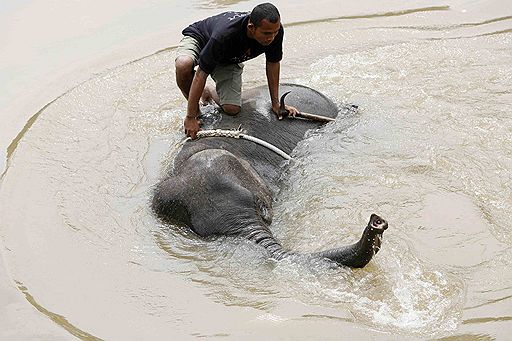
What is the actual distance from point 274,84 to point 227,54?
51 cm

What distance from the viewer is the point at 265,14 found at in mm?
5176

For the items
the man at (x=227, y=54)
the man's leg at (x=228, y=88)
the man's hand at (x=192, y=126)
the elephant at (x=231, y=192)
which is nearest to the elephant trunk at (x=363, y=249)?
the elephant at (x=231, y=192)

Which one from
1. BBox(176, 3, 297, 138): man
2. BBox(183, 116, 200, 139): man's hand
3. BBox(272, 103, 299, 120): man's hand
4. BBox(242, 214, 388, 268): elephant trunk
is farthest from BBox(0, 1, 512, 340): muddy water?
BBox(176, 3, 297, 138): man

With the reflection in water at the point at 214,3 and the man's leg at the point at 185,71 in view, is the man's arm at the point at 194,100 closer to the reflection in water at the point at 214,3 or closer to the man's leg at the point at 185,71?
the man's leg at the point at 185,71

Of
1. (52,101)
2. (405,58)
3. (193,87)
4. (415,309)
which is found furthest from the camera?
(405,58)

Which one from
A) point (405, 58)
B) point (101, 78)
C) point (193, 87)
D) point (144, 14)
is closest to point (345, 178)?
point (193, 87)

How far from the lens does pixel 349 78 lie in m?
7.29

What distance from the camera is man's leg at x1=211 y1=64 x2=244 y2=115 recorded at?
5840 mm

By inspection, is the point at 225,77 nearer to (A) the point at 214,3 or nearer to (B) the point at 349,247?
(B) the point at 349,247

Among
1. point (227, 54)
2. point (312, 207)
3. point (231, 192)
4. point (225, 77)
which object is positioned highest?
point (227, 54)

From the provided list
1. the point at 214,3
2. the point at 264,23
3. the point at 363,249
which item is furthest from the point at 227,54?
the point at 214,3

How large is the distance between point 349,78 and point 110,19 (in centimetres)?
318

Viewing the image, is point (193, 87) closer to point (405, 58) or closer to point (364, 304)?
point (364, 304)

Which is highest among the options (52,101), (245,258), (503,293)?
(52,101)
